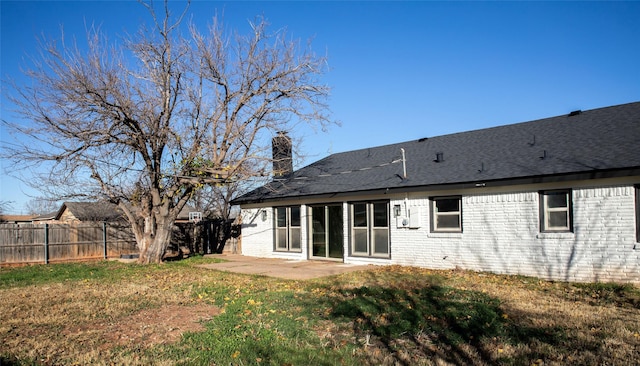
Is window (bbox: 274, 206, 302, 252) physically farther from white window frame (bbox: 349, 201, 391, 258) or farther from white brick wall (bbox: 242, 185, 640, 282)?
white brick wall (bbox: 242, 185, 640, 282)

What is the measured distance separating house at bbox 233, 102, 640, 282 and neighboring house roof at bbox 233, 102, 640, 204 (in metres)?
0.04

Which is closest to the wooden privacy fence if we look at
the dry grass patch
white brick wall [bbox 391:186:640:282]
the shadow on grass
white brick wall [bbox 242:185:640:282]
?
the dry grass patch

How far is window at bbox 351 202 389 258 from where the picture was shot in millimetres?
16016

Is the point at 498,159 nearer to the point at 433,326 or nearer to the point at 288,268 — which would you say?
the point at 288,268

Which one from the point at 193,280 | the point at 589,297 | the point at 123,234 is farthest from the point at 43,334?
the point at 123,234

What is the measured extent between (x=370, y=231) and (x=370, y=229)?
0.22 feet

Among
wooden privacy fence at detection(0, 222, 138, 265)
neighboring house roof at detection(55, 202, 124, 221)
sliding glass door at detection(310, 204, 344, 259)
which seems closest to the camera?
sliding glass door at detection(310, 204, 344, 259)

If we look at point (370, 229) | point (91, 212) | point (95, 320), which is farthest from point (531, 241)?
point (91, 212)

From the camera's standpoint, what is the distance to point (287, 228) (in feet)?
64.1

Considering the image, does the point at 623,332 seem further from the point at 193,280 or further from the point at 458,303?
the point at 193,280

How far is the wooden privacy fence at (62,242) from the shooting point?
18.6m

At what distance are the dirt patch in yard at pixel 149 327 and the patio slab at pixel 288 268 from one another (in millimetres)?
4982

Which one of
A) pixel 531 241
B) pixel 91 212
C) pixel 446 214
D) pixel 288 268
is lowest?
pixel 288 268

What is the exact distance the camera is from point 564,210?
12.1 metres
